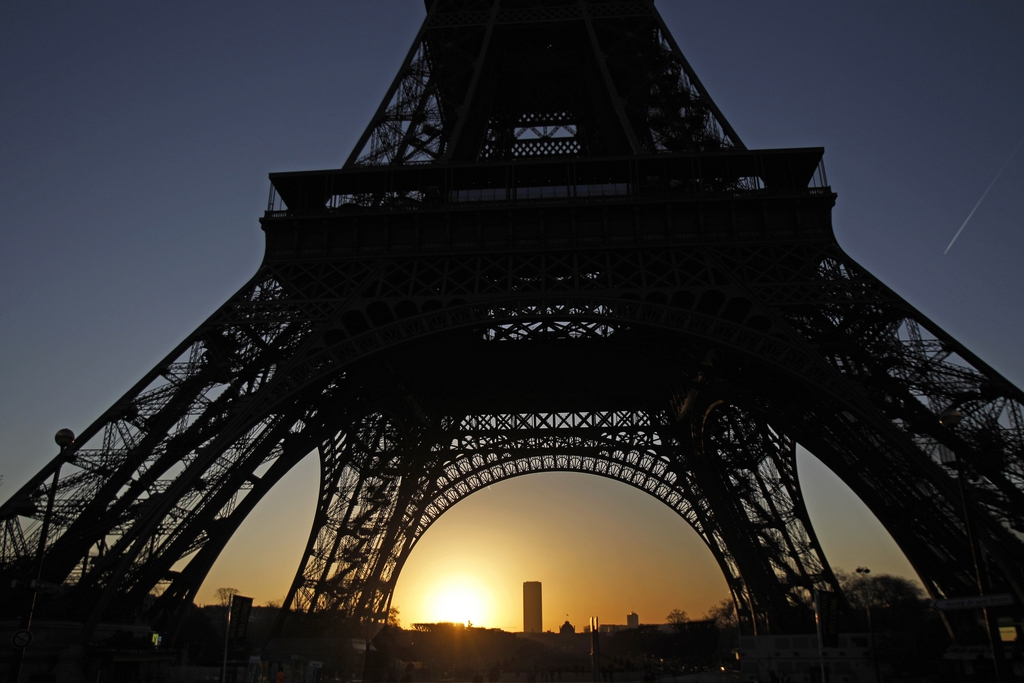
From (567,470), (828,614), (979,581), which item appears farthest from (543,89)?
(979,581)

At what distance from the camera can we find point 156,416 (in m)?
20.9

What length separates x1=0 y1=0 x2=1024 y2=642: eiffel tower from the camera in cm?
1952

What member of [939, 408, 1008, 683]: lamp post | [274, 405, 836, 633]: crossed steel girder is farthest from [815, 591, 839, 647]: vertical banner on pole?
[939, 408, 1008, 683]: lamp post

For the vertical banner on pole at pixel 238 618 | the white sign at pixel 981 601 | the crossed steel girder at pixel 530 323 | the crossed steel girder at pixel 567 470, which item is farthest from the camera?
the crossed steel girder at pixel 567 470

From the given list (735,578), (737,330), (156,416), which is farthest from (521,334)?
(735,578)

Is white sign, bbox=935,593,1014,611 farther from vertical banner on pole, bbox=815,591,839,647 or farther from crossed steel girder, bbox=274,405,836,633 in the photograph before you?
crossed steel girder, bbox=274,405,836,633

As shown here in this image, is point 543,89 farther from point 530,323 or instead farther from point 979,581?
point 979,581

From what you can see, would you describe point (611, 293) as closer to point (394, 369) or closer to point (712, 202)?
point (712, 202)

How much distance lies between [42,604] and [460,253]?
49.1ft

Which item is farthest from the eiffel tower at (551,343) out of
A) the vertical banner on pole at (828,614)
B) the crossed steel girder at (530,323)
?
the vertical banner on pole at (828,614)

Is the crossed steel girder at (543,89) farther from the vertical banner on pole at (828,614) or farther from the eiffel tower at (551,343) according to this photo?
the vertical banner on pole at (828,614)

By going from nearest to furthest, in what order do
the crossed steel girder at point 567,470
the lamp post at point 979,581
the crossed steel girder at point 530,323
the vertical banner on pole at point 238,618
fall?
the lamp post at point 979,581 < the crossed steel girder at point 530,323 < the vertical banner on pole at point 238,618 < the crossed steel girder at point 567,470

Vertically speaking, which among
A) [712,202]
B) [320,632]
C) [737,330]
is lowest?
[320,632]

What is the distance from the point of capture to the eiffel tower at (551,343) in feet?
64.0
